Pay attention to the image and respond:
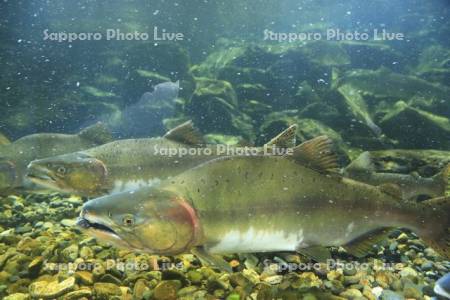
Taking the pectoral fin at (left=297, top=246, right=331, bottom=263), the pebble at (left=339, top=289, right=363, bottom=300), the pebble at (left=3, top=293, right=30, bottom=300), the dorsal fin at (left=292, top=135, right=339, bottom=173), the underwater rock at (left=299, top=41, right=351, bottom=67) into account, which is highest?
the underwater rock at (left=299, top=41, right=351, bottom=67)

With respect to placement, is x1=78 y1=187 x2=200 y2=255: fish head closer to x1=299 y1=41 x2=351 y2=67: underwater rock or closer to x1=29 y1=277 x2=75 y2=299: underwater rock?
x1=29 y1=277 x2=75 y2=299: underwater rock

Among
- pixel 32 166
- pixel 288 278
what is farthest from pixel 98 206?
pixel 32 166

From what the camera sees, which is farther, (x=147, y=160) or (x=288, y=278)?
(x=147, y=160)

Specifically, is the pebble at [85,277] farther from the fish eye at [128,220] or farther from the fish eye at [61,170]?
the fish eye at [61,170]

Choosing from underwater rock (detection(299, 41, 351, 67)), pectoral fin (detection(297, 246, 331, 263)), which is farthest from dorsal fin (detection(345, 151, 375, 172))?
underwater rock (detection(299, 41, 351, 67))

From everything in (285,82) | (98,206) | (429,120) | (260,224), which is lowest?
(260,224)

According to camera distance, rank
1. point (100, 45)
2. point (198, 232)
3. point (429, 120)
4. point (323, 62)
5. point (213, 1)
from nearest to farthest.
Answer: point (198, 232) < point (429, 120) < point (323, 62) < point (100, 45) < point (213, 1)

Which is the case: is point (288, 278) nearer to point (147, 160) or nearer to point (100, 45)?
point (147, 160)
